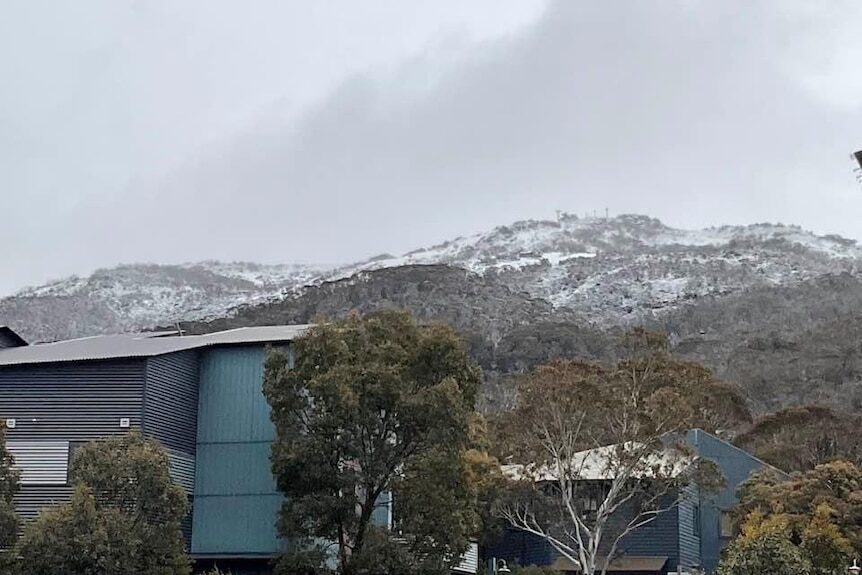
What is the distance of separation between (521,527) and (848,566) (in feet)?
34.8

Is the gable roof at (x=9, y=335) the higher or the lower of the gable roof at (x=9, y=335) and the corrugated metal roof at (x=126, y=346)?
the higher

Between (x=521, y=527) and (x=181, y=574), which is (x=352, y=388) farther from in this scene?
(x=521, y=527)

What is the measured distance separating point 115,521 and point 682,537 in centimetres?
2490

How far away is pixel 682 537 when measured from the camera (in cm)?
4597

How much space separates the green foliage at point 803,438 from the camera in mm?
59062

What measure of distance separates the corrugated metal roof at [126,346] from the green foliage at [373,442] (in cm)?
192

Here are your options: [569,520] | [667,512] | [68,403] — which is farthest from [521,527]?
[68,403]

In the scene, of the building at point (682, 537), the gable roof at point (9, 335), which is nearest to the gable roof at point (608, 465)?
the building at point (682, 537)

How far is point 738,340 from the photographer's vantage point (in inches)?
5418

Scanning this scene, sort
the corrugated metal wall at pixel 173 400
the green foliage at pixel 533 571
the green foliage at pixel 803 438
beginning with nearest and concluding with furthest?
the corrugated metal wall at pixel 173 400, the green foliage at pixel 533 571, the green foliage at pixel 803 438

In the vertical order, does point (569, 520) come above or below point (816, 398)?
below

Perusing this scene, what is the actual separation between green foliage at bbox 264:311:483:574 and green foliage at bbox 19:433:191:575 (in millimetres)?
3472

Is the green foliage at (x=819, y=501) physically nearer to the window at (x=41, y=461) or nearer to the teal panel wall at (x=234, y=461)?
the teal panel wall at (x=234, y=461)

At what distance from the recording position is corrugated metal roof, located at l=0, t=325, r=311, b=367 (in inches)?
1350
